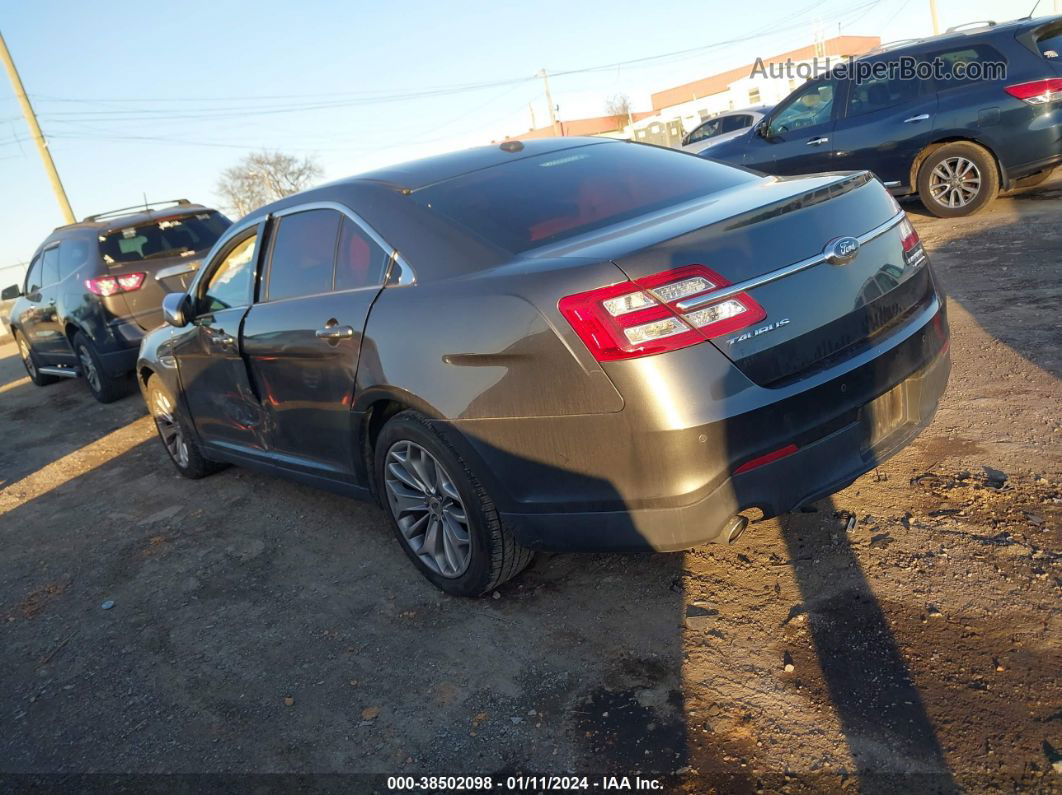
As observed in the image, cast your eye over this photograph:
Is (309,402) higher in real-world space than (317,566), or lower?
higher

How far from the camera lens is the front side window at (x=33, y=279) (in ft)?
30.7

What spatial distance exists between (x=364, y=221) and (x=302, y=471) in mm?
1299

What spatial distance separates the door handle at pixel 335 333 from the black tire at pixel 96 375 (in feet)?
18.5

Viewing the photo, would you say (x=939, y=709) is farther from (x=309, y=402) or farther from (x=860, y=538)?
(x=309, y=402)

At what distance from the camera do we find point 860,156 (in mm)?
8703

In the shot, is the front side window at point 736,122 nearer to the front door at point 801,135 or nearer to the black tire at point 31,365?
the front door at point 801,135

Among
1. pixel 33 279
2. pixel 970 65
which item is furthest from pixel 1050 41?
pixel 33 279

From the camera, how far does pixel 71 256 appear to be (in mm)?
8242

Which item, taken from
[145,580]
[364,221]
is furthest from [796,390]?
[145,580]

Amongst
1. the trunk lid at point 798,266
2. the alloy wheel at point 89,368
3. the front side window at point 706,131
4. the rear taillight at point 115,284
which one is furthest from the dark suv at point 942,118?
the alloy wheel at point 89,368

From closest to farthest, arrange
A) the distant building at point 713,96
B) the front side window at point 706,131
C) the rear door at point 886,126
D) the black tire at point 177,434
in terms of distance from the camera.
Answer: the black tire at point 177,434 → the rear door at point 886,126 → the front side window at point 706,131 → the distant building at point 713,96

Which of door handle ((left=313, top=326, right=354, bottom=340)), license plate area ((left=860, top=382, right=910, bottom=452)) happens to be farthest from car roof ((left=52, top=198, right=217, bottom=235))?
license plate area ((left=860, top=382, right=910, bottom=452))

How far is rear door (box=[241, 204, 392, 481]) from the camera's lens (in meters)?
3.25

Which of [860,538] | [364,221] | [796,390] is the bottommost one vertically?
[860,538]
